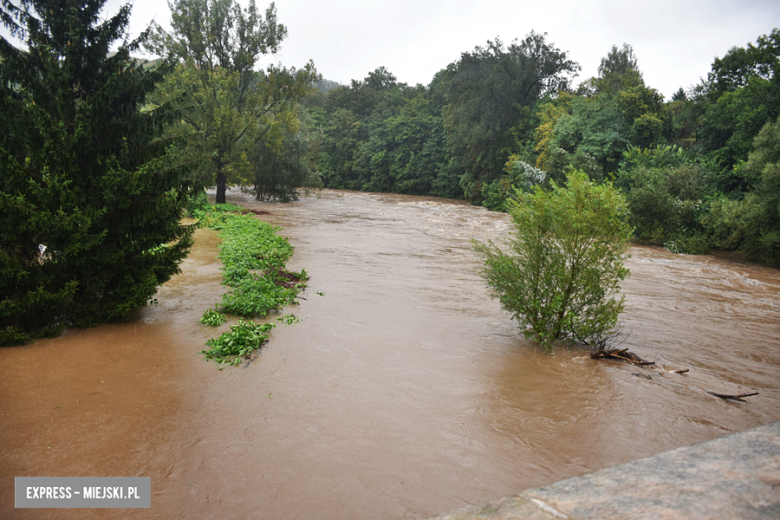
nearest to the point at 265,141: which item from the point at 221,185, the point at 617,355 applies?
the point at 221,185

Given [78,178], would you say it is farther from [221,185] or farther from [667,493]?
[221,185]

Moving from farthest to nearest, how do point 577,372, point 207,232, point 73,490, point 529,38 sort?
point 529,38
point 207,232
point 577,372
point 73,490

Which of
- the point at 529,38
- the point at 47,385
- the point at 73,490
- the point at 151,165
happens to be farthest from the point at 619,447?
the point at 529,38

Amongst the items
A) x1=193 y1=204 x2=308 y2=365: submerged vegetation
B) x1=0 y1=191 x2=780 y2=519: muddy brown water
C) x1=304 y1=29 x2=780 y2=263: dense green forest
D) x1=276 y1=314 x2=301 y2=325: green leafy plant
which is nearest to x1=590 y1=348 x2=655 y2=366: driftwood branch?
x1=0 y1=191 x2=780 y2=519: muddy brown water

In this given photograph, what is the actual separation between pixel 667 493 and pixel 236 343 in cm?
577

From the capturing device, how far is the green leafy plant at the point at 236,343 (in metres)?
6.74

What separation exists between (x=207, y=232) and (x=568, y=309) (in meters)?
14.6

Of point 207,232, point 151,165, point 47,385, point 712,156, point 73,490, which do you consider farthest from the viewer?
point 712,156

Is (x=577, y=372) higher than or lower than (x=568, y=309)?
lower

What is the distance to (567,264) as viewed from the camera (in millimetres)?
7570

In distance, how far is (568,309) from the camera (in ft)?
24.9

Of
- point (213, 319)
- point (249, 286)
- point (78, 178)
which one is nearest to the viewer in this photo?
point (78, 178)

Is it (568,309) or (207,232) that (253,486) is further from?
(207,232)

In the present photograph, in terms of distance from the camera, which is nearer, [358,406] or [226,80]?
[358,406]
